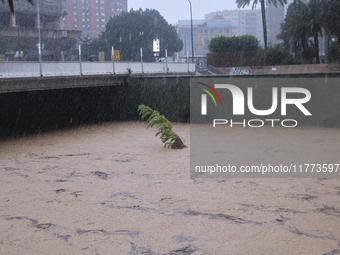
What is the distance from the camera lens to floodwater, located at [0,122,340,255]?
20.6 ft

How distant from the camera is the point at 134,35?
6862cm

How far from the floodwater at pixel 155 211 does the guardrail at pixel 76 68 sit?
5.97 metres

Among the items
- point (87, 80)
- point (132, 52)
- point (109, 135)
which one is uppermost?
point (132, 52)

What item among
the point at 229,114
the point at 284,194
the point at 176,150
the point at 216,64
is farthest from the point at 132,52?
the point at 284,194

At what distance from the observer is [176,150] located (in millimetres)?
14422

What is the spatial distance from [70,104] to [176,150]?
46.1 feet

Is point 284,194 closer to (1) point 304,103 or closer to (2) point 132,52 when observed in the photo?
(1) point 304,103

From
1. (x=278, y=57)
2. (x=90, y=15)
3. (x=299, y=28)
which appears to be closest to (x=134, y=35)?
(x=278, y=57)

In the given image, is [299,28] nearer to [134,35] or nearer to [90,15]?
[134,35]

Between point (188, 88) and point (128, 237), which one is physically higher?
point (188, 88)

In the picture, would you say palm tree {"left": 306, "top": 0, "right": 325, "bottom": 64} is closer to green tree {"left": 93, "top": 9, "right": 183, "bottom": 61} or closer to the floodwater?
the floodwater

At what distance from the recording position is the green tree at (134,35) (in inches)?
2667

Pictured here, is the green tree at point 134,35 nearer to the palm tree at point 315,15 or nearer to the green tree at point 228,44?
the green tree at point 228,44

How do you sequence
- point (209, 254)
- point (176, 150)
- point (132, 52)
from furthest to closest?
point (132, 52)
point (176, 150)
point (209, 254)
